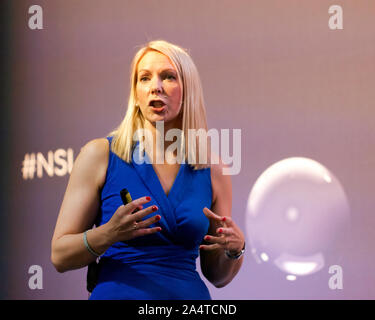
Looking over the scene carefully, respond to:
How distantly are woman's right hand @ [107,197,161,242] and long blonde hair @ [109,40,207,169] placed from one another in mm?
257

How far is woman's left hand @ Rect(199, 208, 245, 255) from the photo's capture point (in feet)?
4.28

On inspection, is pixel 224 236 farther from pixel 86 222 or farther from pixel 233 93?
pixel 233 93

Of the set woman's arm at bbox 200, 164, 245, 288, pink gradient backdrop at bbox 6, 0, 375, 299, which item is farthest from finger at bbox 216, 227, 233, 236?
pink gradient backdrop at bbox 6, 0, 375, 299

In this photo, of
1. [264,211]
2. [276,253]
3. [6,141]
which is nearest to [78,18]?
[6,141]

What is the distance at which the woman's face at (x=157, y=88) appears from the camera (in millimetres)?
1434

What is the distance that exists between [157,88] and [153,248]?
42 cm

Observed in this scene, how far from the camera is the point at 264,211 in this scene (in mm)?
1936

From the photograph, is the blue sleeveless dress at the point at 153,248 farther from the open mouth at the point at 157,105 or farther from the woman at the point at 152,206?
the open mouth at the point at 157,105

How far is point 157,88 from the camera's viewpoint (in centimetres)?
143

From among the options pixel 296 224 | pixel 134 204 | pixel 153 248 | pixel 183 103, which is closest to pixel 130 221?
pixel 134 204

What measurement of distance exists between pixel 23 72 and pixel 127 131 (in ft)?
3.26

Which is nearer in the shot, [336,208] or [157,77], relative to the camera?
[157,77]

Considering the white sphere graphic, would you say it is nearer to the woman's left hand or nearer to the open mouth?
the woman's left hand

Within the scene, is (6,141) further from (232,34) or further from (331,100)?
(331,100)
